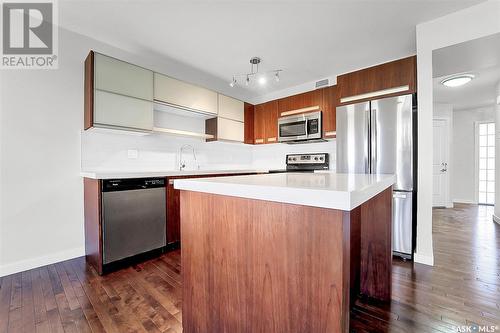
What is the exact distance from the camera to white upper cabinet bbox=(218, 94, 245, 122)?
141 inches

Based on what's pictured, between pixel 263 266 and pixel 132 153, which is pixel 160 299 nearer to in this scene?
pixel 263 266

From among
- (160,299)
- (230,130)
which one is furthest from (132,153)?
(160,299)

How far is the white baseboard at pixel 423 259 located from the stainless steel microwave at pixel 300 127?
1891mm

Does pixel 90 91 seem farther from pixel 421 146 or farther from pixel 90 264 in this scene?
pixel 421 146

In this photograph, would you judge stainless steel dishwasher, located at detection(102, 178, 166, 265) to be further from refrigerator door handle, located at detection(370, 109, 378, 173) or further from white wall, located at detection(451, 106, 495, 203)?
white wall, located at detection(451, 106, 495, 203)

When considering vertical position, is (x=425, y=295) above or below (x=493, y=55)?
below

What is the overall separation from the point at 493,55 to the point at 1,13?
4.81 m

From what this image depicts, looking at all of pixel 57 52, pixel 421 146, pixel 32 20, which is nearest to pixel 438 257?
pixel 421 146

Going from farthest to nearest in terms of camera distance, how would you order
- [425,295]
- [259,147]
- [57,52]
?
[259,147], [57,52], [425,295]

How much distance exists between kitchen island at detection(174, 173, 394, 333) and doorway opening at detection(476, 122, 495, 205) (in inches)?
269

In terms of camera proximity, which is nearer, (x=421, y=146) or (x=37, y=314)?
(x=37, y=314)

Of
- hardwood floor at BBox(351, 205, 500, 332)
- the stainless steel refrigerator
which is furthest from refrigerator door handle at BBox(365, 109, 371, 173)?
hardwood floor at BBox(351, 205, 500, 332)

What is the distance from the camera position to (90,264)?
2252 millimetres

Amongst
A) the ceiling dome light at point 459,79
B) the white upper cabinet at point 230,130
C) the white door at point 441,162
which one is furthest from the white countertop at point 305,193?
the white door at point 441,162
